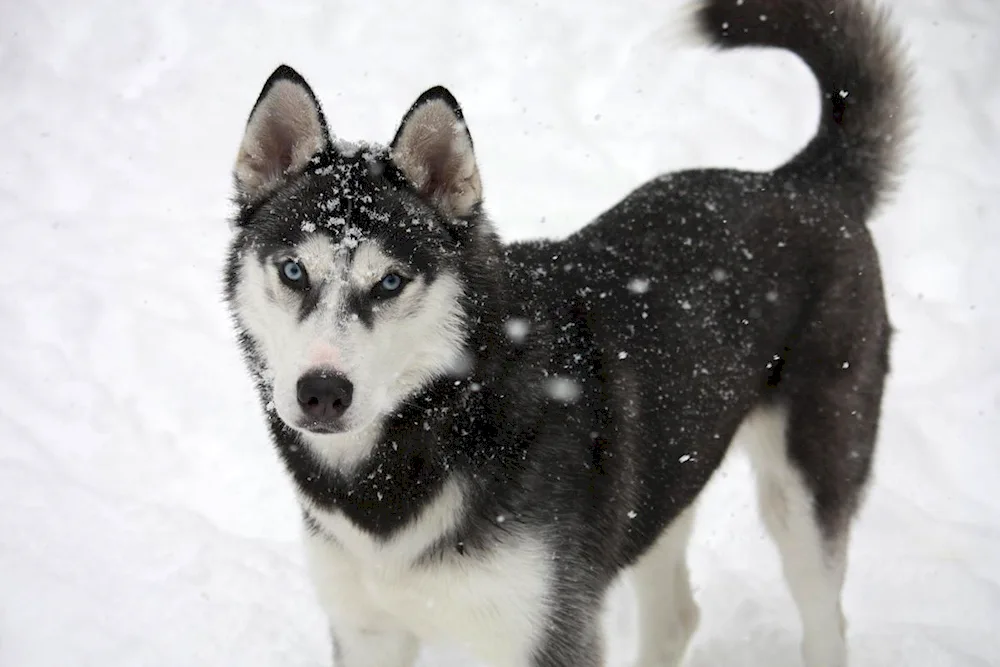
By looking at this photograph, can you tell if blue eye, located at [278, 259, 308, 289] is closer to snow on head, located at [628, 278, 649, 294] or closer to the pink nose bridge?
the pink nose bridge

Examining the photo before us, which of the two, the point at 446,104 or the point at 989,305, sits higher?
the point at 446,104

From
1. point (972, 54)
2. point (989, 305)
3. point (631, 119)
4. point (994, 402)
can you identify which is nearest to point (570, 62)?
point (631, 119)

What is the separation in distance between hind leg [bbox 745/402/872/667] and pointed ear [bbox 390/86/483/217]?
1.50m

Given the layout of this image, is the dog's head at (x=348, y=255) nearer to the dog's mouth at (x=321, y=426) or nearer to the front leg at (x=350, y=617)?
the dog's mouth at (x=321, y=426)

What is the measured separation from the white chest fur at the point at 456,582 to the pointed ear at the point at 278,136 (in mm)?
977

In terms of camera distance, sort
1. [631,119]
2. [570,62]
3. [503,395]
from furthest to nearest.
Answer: [570,62] → [631,119] → [503,395]

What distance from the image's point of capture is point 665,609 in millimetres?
3688

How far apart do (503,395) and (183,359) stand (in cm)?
316

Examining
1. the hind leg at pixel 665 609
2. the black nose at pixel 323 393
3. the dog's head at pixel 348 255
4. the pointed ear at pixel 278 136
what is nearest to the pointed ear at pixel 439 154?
the dog's head at pixel 348 255

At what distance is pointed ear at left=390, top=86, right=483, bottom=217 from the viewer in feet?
7.77

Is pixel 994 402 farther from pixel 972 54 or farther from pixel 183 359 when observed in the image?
pixel 183 359

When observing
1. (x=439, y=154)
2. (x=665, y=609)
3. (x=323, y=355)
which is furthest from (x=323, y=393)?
(x=665, y=609)

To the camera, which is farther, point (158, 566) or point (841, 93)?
point (158, 566)

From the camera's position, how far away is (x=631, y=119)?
21.5 ft
